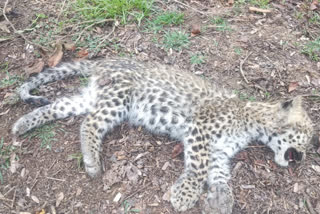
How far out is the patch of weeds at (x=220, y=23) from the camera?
22.7ft

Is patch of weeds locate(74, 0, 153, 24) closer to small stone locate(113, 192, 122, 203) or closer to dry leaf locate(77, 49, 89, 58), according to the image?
dry leaf locate(77, 49, 89, 58)

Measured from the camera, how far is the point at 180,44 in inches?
260

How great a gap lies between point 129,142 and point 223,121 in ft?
4.60

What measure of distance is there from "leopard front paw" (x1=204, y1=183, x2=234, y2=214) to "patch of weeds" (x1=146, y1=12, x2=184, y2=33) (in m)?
3.29

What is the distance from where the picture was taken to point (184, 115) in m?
5.45

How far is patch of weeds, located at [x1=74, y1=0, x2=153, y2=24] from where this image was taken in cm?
675

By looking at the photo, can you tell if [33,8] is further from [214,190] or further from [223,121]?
[214,190]

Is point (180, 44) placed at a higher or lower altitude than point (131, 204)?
higher

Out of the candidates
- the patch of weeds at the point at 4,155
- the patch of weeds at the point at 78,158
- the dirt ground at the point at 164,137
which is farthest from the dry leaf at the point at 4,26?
the patch of weeds at the point at 78,158

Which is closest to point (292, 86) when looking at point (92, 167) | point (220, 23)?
point (220, 23)

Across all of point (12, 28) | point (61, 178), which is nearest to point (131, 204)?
point (61, 178)

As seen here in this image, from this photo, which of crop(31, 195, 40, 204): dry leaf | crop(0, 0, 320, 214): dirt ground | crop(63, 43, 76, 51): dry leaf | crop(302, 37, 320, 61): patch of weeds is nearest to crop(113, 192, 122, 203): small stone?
crop(0, 0, 320, 214): dirt ground

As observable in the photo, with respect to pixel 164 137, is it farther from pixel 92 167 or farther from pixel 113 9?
pixel 113 9

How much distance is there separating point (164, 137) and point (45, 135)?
173cm
